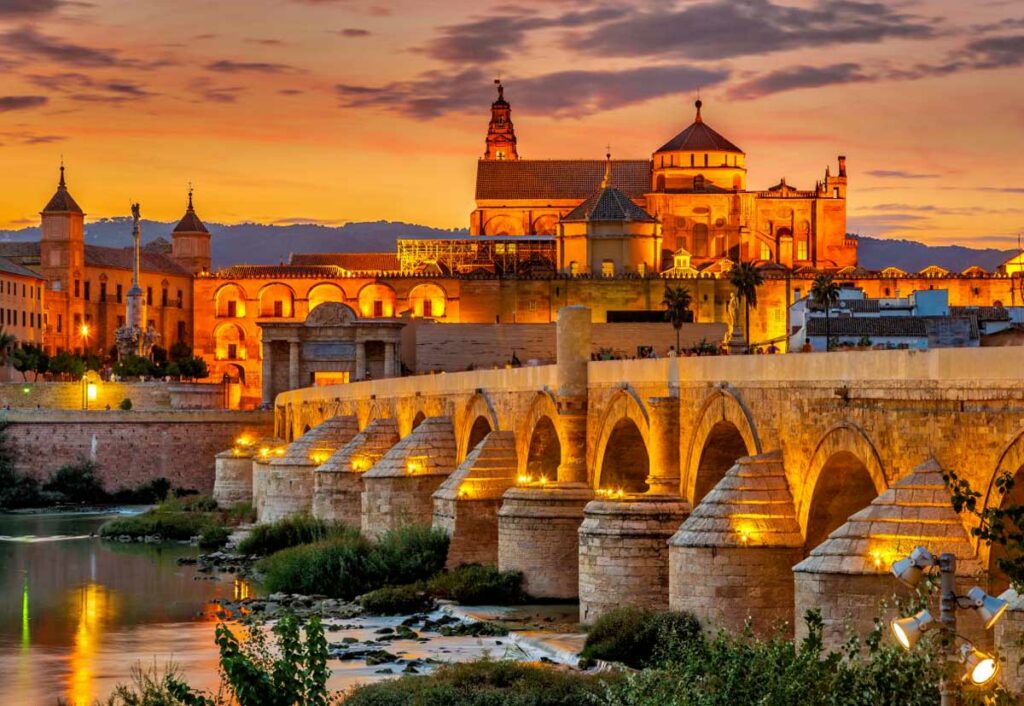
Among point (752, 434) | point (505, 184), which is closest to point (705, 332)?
point (505, 184)

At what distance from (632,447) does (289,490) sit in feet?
66.3

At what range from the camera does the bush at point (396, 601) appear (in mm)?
31234

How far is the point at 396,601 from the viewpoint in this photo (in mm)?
31344

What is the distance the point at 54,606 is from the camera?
35938 mm

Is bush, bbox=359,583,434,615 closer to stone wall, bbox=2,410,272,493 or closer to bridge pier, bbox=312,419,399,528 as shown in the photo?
bridge pier, bbox=312,419,399,528

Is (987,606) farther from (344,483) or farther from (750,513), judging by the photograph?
(344,483)

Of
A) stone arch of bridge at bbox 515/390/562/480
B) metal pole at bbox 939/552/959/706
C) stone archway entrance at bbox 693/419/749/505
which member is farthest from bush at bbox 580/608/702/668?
metal pole at bbox 939/552/959/706

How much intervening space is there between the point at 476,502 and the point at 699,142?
72428 millimetres

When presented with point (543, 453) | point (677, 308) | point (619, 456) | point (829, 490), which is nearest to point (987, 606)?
point (829, 490)

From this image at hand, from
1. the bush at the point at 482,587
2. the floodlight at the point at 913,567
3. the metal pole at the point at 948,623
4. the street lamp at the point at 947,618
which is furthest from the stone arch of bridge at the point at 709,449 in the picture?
the floodlight at the point at 913,567

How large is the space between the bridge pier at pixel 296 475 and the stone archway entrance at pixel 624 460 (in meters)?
18.7

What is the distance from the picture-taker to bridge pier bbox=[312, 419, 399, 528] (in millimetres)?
43719

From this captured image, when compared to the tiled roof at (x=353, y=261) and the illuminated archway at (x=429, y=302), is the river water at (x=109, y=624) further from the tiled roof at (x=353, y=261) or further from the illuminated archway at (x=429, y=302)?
the tiled roof at (x=353, y=261)

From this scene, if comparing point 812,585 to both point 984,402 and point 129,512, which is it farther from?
point 129,512
